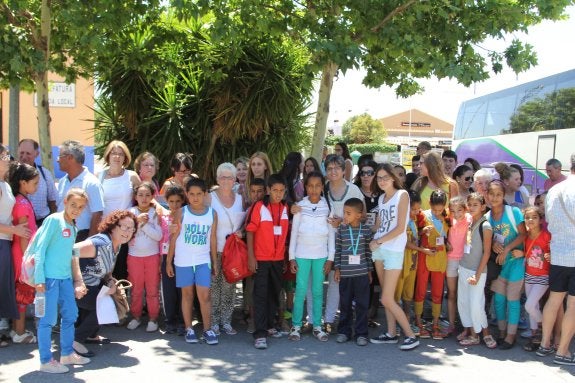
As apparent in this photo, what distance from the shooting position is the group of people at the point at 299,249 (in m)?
5.04

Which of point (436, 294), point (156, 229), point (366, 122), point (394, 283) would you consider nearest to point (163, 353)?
point (156, 229)

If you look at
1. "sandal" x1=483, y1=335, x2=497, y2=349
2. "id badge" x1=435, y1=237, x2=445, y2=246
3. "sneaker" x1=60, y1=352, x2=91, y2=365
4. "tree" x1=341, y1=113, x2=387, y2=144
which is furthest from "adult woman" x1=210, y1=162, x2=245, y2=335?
"tree" x1=341, y1=113, x2=387, y2=144

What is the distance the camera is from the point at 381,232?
5.45 meters

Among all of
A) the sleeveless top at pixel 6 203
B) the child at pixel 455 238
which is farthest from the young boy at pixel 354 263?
the sleeveless top at pixel 6 203

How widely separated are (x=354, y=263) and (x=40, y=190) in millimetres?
3194

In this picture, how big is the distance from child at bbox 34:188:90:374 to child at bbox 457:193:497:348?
354 centimetres

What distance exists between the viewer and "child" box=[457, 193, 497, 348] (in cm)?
540

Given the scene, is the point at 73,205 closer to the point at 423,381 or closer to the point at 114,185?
the point at 114,185

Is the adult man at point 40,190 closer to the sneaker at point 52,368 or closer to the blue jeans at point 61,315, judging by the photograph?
the blue jeans at point 61,315

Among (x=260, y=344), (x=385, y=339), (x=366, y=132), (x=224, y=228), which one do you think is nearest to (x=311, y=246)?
(x=224, y=228)

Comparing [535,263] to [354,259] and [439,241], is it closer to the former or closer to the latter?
[439,241]

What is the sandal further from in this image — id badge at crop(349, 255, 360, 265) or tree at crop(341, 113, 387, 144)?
tree at crop(341, 113, 387, 144)

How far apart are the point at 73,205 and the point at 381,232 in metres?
2.81

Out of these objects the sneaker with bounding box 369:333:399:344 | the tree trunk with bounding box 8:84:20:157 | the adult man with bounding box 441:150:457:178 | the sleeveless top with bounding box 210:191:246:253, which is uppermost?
the tree trunk with bounding box 8:84:20:157
